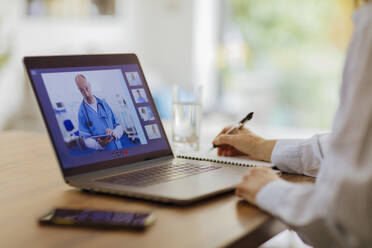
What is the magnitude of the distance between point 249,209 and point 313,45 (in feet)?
13.4

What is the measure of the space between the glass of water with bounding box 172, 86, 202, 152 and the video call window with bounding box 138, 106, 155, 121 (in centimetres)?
24

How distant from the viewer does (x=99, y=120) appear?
40.0 inches

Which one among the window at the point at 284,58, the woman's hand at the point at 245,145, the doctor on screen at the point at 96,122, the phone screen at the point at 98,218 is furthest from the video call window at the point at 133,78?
the window at the point at 284,58

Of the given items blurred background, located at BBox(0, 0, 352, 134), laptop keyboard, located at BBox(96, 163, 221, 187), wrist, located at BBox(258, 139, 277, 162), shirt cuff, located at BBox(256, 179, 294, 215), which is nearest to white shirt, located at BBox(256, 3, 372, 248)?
shirt cuff, located at BBox(256, 179, 294, 215)

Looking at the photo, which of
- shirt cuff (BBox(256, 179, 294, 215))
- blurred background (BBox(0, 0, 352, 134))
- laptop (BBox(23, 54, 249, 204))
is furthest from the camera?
blurred background (BBox(0, 0, 352, 134))

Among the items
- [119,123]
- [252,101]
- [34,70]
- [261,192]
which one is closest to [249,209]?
[261,192]

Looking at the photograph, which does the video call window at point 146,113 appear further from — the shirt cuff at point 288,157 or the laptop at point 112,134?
the shirt cuff at point 288,157

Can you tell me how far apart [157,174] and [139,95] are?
0.22 m

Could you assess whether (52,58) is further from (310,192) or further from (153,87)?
(153,87)

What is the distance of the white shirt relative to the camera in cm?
72

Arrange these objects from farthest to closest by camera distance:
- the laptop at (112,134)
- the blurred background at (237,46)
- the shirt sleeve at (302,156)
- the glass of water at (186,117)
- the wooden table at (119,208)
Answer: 1. the blurred background at (237,46)
2. the glass of water at (186,117)
3. the shirt sleeve at (302,156)
4. the laptop at (112,134)
5. the wooden table at (119,208)

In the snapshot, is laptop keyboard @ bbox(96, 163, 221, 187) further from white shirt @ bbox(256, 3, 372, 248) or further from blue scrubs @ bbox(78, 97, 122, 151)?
white shirt @ bbox(256, 3, 372, 248)

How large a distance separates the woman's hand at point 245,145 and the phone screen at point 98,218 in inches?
18.5

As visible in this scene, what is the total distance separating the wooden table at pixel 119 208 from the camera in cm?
68
